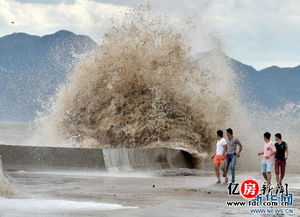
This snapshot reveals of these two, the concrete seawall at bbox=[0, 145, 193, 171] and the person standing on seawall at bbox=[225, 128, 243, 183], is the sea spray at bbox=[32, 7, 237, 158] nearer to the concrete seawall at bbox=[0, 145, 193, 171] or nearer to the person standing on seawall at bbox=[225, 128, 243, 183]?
the concrete seawall at bbox=[0, 145, 193, 171]

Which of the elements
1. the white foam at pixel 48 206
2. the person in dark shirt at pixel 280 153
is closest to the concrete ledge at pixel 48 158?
the person in dark shirt at pixel 280 153

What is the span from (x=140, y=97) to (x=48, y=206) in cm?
2008

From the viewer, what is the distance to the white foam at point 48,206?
38.5ft

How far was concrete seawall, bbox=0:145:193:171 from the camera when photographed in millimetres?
19469

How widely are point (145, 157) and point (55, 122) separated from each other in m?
10.1

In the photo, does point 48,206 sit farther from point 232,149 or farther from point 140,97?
point 140,97

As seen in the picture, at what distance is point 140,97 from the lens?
32.2m

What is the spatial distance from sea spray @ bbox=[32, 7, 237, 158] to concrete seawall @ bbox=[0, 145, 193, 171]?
5727mm

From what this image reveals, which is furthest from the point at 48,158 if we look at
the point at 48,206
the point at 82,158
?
the point at 48,206

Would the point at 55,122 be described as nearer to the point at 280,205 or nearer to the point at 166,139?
the point at 166,139

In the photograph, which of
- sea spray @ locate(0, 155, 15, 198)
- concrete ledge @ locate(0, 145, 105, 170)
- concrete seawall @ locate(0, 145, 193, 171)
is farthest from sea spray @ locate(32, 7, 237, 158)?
sea spray @ locate(0, 155, 15, 198)

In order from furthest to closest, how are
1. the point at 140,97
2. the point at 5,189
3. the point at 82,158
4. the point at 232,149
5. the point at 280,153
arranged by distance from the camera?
the point at 140,97
the point at 82,158
the point at 232,149
the point at 280,153
the point at 5,189

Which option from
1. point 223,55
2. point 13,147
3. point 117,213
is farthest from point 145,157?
point 223,55

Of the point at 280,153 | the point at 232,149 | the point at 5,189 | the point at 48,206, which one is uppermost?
the point at 232,149
